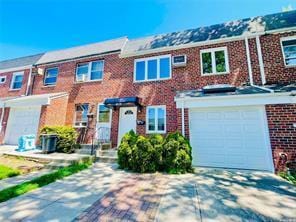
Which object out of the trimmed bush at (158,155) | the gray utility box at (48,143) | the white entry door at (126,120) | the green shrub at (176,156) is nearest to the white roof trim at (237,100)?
the trimmed bush at (158,155)

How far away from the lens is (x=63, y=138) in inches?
382

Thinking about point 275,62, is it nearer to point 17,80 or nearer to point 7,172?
point 7,172

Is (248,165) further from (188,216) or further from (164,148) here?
(188,216)

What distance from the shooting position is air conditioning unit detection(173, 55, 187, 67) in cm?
998

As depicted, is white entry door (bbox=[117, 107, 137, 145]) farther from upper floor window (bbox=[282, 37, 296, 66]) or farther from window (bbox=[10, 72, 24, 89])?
window (bbox=[10, 72, 24, 89])

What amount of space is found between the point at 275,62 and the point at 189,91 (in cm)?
451

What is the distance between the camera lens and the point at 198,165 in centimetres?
754

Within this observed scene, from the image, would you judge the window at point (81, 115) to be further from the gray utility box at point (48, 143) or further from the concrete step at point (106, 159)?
the concrete step at point (106, 159)

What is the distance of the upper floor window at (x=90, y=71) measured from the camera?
12046mm

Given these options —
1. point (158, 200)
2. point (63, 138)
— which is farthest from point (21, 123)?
point (158, 200)

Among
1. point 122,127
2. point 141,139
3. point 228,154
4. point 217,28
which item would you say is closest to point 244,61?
point 217,28

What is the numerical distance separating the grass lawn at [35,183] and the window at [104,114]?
4098 mm

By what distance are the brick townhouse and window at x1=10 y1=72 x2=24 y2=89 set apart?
0.20m

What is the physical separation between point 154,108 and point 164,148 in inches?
148
